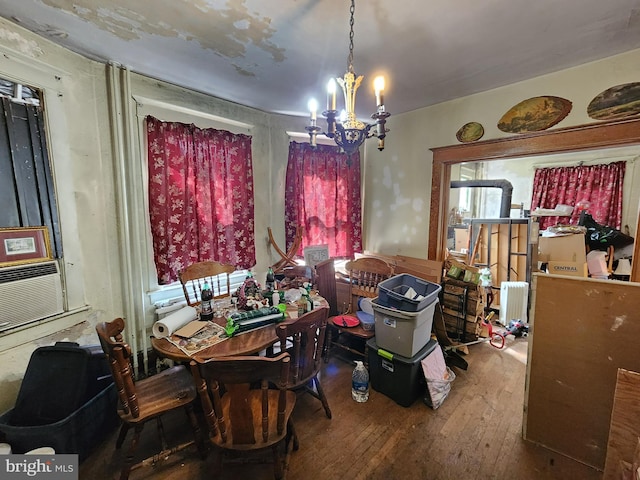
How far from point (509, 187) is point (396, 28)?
3.65m

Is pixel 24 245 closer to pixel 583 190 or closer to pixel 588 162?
pixel 583 190

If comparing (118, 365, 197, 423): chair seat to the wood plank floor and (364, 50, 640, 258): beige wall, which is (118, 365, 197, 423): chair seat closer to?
the wood plank floor

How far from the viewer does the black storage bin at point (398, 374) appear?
6.82 ft

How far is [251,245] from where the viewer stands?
3105 millimetres

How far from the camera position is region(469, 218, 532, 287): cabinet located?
12.4ft

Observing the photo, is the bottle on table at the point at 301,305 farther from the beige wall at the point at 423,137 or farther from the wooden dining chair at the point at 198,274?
the beige wall at the point at 423,137

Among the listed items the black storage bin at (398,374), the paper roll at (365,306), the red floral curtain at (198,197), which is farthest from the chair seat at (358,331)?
the red floral curtain at (198,197)

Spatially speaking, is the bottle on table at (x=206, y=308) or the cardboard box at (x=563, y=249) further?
the cardboard box at (x=563, y=249)

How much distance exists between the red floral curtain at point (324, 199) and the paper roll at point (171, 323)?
5.60 ft

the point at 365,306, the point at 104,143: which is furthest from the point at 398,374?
the point at 104,143

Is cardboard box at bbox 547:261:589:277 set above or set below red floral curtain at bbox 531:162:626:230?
below

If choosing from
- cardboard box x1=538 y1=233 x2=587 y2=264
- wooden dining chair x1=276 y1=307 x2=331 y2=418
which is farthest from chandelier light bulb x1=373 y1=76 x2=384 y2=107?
cardboard box x1=538 y1=233 x2=587 y2=264

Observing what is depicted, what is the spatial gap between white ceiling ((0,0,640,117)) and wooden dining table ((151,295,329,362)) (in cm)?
178

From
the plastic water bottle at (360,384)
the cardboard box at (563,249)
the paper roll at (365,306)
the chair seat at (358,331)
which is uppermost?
the cardboard box at (563,249)
